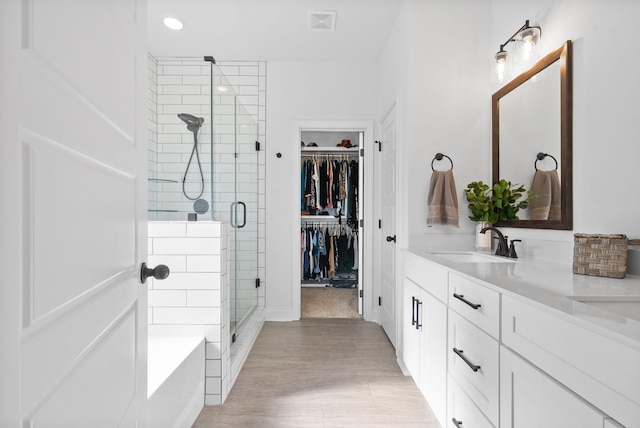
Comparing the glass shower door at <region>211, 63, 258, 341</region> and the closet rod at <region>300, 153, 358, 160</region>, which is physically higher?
the closet rod at <region>300, 153, 358, 160</region>

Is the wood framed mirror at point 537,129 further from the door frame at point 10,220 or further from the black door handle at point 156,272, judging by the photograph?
the door frame at point 10,220

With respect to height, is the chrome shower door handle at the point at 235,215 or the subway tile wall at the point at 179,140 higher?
the subway tile wall at the point at 179,140

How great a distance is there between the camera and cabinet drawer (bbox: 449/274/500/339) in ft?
3.71

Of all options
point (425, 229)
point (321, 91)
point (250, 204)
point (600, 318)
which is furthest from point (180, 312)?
point (321, 91)

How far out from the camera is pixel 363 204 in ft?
11.0

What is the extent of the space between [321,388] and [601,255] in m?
1.61

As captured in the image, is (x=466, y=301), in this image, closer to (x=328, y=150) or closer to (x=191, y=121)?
(x=191, y=121)

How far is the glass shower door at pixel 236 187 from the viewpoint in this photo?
2.14 meters

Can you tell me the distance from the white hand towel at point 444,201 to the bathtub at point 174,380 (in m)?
1.59

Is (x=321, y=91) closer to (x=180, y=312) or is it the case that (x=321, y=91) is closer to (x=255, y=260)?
(x=255, y=260)

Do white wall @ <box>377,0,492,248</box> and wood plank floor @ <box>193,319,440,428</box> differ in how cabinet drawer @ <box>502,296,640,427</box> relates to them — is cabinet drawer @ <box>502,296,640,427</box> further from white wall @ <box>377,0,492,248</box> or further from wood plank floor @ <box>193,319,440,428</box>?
white wall @ <box>377,0,492,248</box>

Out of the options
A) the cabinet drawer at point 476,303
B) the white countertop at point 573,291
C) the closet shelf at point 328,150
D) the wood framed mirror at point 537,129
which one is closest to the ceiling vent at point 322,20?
the wood framed mirror at point 537,129

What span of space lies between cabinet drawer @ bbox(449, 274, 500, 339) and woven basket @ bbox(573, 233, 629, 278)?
0.48 meters

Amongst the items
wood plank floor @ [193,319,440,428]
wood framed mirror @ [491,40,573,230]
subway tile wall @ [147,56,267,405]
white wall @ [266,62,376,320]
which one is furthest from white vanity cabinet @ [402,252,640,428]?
white wall @ [266,62,376,320]
